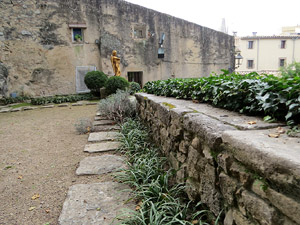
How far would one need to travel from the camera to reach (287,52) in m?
25.0

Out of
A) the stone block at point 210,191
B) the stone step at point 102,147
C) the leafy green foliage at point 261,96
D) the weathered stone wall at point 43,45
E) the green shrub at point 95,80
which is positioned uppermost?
the weathered stone wall at point 43,45

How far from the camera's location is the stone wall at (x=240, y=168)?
777 mm

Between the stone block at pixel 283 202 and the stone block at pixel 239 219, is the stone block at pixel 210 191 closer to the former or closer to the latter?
the stone block at pixel 239 219

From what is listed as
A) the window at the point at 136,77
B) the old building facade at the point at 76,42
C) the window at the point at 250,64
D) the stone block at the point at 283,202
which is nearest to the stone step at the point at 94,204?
the stone block at the point at 283,202

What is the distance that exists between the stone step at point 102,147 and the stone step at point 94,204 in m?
0.98

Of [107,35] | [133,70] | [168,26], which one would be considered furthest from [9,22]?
[168,26]

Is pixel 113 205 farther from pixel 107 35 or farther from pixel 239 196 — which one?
pixel 107 35

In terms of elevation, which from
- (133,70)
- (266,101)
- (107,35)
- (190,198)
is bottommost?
(190,198)

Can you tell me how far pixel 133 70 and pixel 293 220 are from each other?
11313mm

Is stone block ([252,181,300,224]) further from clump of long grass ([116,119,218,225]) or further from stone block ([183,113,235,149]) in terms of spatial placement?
clump of long grass ([116,119,218,225])

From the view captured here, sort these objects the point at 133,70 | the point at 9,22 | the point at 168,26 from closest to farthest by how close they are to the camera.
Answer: the point at 9,22, the point at 133,70, the point at 168,26

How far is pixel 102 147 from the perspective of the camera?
3238 mm

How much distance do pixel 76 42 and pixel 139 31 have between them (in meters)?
3.84

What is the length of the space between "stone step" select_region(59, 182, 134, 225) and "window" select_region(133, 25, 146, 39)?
36.3 ft
